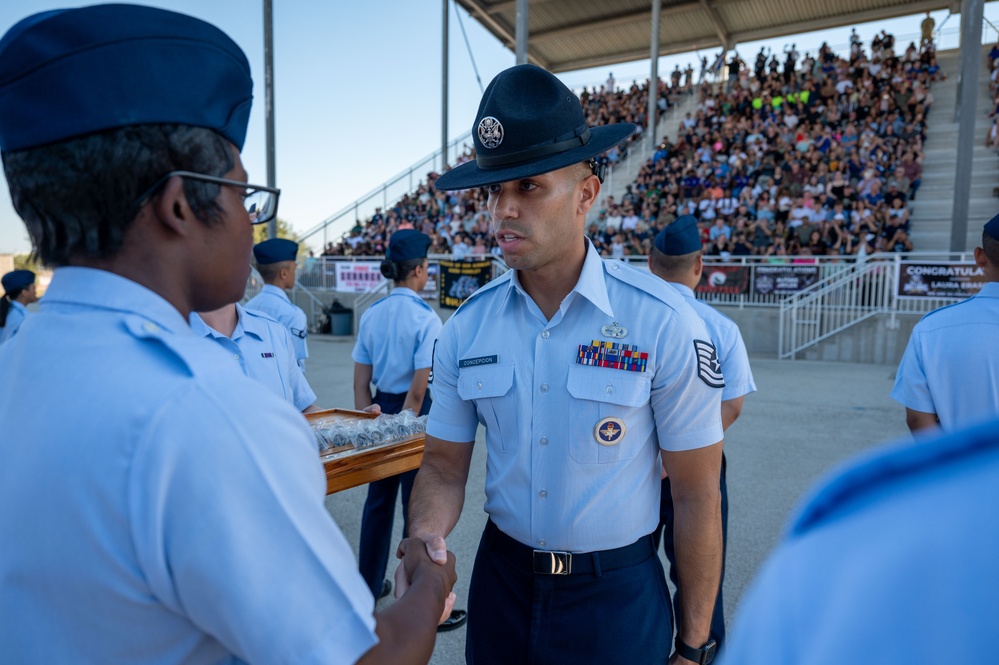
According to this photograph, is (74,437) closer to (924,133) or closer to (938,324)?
(938,324)

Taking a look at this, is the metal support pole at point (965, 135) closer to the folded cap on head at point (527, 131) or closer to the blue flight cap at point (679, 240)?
the blue flight cap at point (679, 240)

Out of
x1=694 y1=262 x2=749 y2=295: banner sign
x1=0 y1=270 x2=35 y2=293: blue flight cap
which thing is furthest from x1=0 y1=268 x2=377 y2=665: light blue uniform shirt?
x1=694 y1=262 x2=749 y2=295: banner sign

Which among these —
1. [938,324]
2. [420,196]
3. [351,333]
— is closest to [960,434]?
[938,324]

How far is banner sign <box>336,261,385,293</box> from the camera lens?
677 inches

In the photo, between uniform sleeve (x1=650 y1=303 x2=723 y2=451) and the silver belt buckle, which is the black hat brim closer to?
uniform sleeve (x1=650 y1=303 x2=723 y2=451)

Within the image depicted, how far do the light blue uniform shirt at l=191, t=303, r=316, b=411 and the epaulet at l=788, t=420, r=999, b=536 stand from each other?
8.65ft

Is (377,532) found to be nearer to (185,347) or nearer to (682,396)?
(682,396)

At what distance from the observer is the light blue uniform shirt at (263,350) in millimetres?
2742

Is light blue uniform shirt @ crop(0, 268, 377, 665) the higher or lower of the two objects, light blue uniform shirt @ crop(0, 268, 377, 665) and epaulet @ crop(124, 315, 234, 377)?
the lower

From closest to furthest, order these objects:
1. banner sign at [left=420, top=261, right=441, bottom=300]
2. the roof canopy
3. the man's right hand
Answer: the man's right hand
banner sign at [left=420, top=261, right=441, bottom=300]
the roof canopy

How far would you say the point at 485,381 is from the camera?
1.94 m

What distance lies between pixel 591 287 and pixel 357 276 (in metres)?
16.4

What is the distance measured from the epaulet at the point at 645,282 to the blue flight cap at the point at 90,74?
4.46 ft

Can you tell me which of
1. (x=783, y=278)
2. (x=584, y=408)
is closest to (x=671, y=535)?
(x=584, y=408)
